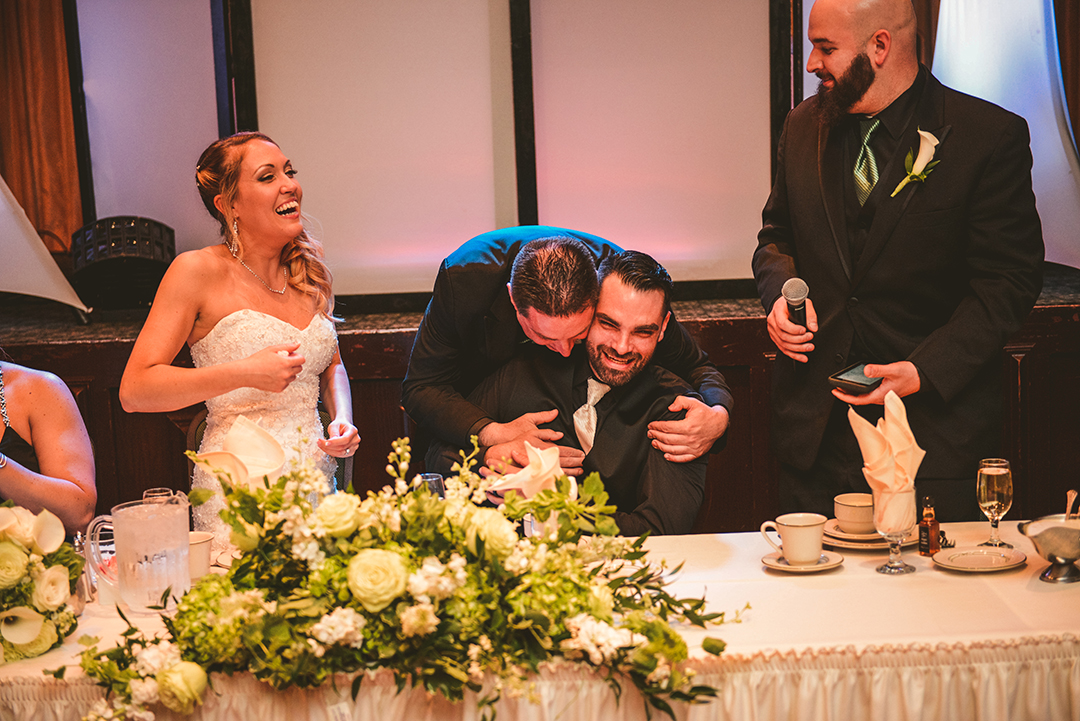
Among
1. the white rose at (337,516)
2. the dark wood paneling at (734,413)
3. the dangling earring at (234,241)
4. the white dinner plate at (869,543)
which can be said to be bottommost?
the dark wood paneling at (734,413)

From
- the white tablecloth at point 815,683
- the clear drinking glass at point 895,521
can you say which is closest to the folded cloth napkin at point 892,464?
the clear drinking glass at point 895,521

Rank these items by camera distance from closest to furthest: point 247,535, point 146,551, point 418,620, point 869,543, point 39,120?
point 418,620 → point 247,535 → point 146,551 → point 869,543 → point 39,120

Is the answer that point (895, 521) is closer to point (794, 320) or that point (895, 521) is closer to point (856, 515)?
point (856, 515)

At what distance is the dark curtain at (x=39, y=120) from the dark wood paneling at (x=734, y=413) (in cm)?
72

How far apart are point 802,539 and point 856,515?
0.20m

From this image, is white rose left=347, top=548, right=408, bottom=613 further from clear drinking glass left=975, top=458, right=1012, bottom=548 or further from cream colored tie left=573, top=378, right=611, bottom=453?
cream colored tie left=573, top=378, right=611, bottom=453

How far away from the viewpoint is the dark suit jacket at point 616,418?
7.95 ft

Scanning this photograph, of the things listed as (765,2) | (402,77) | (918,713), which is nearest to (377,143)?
(402,77)

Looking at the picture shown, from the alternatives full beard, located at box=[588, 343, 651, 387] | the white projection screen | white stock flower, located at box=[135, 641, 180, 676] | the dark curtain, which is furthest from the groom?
the dark curtain

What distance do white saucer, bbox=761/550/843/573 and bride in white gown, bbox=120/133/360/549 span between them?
1093 millimetres

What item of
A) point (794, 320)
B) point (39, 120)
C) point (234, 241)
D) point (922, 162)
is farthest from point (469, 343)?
point (39, 120)

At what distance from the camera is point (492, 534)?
1433 millimetres

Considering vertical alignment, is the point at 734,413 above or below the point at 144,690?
below

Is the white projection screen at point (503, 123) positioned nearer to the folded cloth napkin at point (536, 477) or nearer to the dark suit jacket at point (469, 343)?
the dark suit jacket at point (469, 343)
